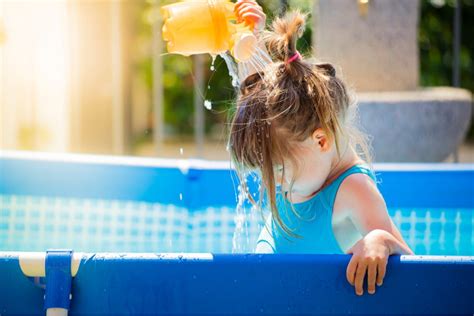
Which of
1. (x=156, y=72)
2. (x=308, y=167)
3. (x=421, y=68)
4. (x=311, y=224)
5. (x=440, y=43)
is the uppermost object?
(x=440, y=43)

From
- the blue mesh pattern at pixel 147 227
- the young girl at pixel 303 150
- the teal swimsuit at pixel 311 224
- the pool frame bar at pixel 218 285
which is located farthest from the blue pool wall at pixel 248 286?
the blue mesh pattern at pixel 147 227

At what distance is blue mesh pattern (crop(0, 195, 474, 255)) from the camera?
116 inches

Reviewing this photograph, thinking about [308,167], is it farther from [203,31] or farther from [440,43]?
[440,43]

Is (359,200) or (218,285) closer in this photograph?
(218,285)

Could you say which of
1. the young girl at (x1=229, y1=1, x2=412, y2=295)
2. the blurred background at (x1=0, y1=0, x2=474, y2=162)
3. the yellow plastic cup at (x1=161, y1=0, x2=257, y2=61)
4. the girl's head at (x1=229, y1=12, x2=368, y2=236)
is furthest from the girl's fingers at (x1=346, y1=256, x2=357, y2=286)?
the blurred background at (x1=0, y1=0, x2=474, y2=162)

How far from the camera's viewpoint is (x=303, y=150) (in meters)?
Answer: 1.85

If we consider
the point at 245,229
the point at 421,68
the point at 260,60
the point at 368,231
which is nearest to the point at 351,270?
the point at 368,231

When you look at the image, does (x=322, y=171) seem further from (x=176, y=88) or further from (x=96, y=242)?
(x=176, y=88)

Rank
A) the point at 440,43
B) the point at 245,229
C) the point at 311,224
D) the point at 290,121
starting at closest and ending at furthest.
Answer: the point at 290,121, the point at 311,224, the point at 245,229, the point at 440,43

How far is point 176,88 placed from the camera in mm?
9789

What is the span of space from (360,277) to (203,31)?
775 mm

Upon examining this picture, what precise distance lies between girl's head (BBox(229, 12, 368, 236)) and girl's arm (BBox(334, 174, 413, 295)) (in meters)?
0.10

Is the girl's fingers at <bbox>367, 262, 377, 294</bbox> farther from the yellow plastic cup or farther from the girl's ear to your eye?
the yellow plastic cup

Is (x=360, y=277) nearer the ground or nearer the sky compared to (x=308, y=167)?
nearer the ground
